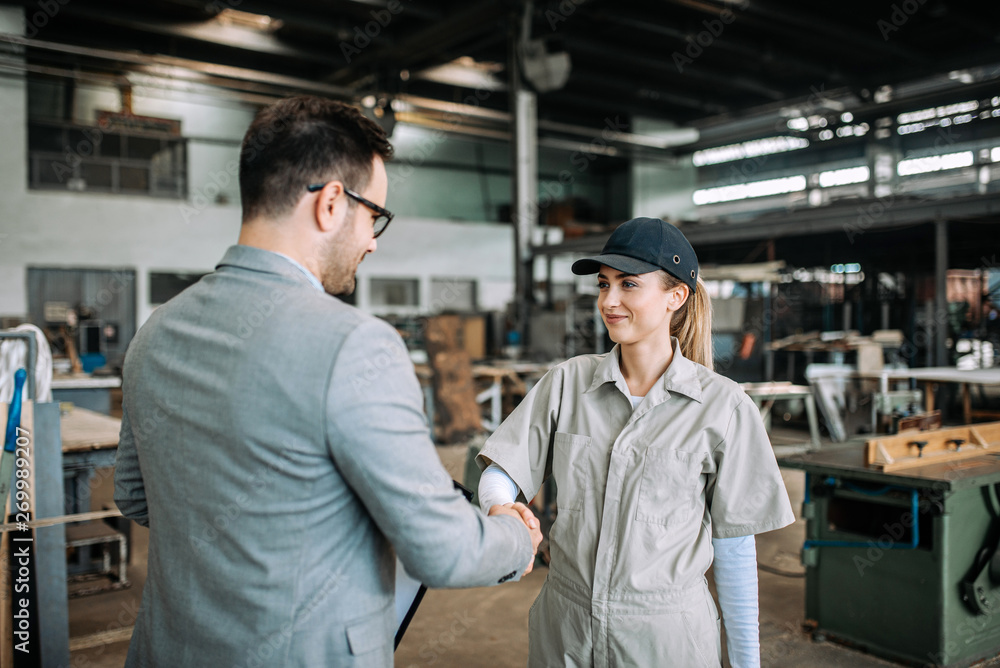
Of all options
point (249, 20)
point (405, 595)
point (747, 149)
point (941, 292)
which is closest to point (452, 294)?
point (249, 20)

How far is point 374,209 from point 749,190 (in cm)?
1559

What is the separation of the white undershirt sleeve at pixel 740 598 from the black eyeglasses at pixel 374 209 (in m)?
0.94

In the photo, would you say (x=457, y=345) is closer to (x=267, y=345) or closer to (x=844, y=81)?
(x=267, y=345)

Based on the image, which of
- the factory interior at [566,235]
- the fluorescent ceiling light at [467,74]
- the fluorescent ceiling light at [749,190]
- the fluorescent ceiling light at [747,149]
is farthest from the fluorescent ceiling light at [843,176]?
the fluorescent ceiling light at [467,74]

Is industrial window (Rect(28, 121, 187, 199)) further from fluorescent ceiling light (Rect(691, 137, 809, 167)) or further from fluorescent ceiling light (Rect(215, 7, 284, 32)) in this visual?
fluorescent ceiling light (Rect(691, 137, 809, 167))

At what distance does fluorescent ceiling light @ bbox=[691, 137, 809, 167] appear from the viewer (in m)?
14.4

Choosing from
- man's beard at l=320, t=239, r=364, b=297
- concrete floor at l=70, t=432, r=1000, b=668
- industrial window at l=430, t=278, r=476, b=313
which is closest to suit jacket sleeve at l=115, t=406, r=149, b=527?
man's beard at l=320, t=239, r=364, b=297

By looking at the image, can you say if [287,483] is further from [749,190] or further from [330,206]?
[749,190]

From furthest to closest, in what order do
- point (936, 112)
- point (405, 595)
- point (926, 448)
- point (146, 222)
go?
point (936, 112)
point (146, 222)
point (926, 448)
point (405, 595)

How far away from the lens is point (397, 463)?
94 cm

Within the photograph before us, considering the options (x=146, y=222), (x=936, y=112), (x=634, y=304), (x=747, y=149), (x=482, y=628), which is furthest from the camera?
(x=747, y=149)

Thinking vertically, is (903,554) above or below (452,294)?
below

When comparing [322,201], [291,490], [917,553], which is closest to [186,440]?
[291,490]

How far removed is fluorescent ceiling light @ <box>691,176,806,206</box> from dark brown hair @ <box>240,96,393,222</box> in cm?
1458
